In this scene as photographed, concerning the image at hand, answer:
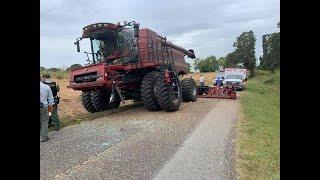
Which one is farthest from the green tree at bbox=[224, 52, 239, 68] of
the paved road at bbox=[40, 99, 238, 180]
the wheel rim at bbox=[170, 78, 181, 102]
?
the paved road at bbox=[40, 99, 238, 180]

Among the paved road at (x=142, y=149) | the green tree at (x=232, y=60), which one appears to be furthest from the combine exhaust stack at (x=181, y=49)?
→ the green tree at (x=232, y=60)

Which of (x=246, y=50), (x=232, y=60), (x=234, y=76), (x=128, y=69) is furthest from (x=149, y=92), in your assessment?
(x=232, y=60)

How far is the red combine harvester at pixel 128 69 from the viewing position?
1452 centimetres

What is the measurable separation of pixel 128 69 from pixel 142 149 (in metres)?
6.70

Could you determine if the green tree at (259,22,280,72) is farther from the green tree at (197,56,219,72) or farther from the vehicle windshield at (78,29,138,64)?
the green tree at (197,56,219,72)

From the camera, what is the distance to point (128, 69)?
15164 mm

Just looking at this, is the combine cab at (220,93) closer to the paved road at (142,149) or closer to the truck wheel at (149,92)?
the truck wheel at (149,92)

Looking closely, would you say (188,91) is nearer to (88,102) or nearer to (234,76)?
(88,102)

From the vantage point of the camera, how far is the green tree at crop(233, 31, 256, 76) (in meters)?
75.7

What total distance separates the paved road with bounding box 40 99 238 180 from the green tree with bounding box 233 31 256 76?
63611 mm

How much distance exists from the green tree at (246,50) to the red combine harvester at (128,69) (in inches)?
2390
